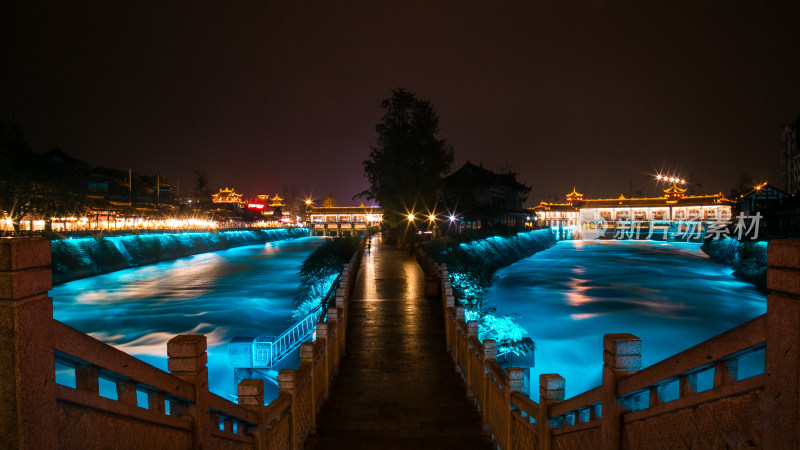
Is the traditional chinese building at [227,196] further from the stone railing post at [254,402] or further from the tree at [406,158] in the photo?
the stone railing post at [254,402]

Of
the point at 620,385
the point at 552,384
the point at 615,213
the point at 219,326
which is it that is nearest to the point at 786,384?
the point at 620,385

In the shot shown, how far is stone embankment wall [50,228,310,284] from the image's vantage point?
82.4 feet

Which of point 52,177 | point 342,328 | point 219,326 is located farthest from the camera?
point 52,177

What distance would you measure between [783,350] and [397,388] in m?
6.38

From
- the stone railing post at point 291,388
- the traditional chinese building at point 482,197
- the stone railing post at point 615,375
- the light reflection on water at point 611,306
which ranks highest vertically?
the traditional chinese building at point 482,197

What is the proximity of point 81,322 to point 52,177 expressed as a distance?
20251mm

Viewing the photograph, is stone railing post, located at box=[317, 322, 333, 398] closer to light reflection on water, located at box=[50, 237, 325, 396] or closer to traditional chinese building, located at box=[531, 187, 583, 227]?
light reflection on water, located at box=[50, 237, 325, 396]

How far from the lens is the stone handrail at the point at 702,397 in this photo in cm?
178

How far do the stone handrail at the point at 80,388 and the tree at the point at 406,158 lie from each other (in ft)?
81.8

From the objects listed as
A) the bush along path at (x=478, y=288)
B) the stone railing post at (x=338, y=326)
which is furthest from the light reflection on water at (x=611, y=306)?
the stone railing post at (x=338, y=326)

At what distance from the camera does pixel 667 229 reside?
226 feet

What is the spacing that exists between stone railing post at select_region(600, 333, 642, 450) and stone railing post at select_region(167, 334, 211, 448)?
2906mm

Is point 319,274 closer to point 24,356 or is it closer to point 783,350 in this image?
point 24,356

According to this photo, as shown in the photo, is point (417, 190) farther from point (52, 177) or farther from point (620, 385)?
point (52, 177)
